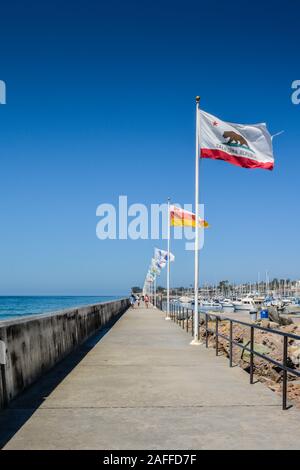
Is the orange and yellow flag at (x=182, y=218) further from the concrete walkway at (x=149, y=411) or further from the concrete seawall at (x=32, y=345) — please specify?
the concrete walkway at (x=149, y=411)

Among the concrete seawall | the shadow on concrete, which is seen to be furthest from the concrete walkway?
the concrete seawall

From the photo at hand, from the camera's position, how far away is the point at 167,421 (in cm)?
654

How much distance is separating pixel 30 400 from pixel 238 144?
1055 centimetres

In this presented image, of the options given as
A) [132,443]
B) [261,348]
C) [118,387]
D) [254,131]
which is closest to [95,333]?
[261,348]

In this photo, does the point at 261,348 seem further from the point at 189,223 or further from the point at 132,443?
the point at 132,443

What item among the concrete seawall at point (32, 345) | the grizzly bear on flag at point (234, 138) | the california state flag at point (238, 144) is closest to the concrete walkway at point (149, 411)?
the concrete seawall at point (32, 345)

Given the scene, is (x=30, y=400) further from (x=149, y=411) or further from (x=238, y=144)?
(x=238, y=144)

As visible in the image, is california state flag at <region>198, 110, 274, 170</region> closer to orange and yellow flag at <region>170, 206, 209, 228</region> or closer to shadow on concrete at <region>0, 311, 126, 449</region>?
shadow on concrete at <region>0, 311, 126, 449</region>

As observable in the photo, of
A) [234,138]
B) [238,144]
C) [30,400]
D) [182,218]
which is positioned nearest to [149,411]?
[30,400]

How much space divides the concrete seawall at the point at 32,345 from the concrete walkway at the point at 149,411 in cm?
22

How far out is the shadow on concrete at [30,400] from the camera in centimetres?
620

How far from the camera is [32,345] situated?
916 centimetres

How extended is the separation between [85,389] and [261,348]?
11.3 m

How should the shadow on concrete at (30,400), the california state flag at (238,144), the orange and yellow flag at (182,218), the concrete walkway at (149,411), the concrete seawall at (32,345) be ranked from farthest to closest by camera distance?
the orange and yellow flag at (182,218) → the california state flag at (238,144) → the concrete seawall at (32,345) → the shadow on concrete at (30,400) → the concrete walkway at (149,411)
